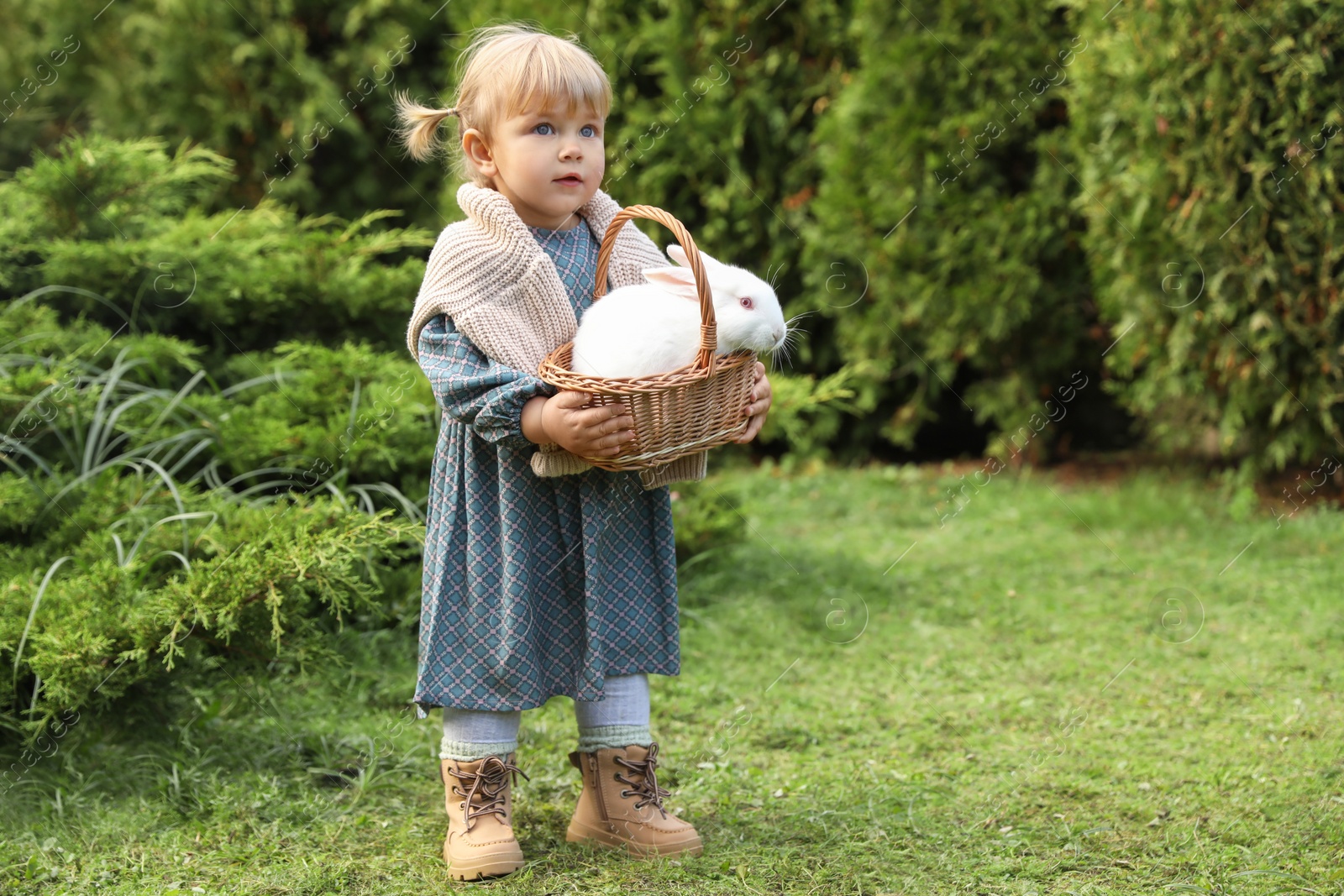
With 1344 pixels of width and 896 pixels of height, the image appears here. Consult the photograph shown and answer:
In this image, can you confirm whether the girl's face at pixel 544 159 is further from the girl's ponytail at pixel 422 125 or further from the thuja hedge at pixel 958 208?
the thuja hedge at pixel 958 208

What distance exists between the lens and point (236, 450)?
3.70 m

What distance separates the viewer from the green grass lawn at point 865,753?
2477mm

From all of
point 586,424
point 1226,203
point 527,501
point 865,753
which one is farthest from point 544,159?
point 1226,203

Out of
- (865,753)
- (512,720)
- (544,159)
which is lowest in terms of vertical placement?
(865,753)

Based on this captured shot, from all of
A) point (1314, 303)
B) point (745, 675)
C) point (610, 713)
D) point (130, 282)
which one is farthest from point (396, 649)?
point (1314, 303)

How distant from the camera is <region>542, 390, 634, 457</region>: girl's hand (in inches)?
83.5

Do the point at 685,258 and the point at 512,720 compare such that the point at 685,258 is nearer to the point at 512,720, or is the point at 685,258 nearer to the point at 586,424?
the point at 586,424

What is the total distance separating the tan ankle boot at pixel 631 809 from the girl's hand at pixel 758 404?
0.72 meters

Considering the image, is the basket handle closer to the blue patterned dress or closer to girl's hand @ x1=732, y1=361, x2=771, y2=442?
girl's hand @ x1=732, y1=361, x2=771, y2=442

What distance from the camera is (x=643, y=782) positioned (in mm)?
2549

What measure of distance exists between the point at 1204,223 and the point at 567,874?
378 cm

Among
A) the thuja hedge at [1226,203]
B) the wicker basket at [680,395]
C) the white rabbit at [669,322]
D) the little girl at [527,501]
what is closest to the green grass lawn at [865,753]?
the little girl at [527,501]

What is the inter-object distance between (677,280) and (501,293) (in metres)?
0.34

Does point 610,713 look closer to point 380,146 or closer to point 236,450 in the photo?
point 236,450
